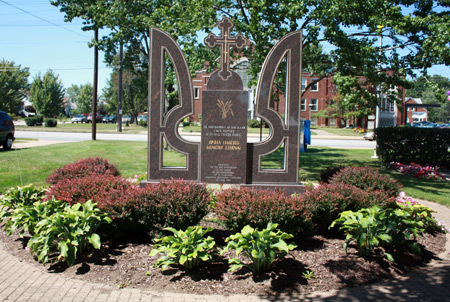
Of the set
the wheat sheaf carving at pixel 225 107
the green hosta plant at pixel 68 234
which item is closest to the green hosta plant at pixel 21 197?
the green hosta plant at pixel 68 234

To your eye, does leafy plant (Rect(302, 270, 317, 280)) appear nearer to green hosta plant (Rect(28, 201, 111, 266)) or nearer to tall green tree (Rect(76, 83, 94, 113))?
green hosta plant (Rect(28, 201, 111, 266))

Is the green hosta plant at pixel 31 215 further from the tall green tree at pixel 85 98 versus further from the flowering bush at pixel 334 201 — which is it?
the tall green tree at pixel 85 98

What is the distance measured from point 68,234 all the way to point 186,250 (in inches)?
60.5

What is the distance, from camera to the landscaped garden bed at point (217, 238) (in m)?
4.63

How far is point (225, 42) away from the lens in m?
7.96

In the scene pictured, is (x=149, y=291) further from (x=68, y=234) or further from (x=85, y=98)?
(x=85, y=98)

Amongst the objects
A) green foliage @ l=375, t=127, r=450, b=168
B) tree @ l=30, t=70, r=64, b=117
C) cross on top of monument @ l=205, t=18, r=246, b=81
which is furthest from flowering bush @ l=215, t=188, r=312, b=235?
tree @ l=30, t=70, r=64, b=117

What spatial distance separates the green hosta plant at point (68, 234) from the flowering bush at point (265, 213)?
1.65 meters

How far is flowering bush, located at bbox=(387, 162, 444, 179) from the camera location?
12.7 meters

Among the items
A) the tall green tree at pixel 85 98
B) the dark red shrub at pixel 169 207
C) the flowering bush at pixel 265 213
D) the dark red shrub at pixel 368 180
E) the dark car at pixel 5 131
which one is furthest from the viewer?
the tall green tree at pixel 85 98

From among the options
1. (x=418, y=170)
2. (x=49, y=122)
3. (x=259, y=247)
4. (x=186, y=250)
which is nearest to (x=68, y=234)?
(x=186, y=250)

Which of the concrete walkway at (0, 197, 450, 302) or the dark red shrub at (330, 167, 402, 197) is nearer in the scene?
the concrete walkway at (0, 197, 450, 302)

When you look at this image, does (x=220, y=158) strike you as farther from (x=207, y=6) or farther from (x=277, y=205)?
(x=207, y=6)

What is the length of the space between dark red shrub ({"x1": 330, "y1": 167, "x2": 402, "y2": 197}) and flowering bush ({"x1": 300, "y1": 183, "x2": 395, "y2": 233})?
0.53 metres
